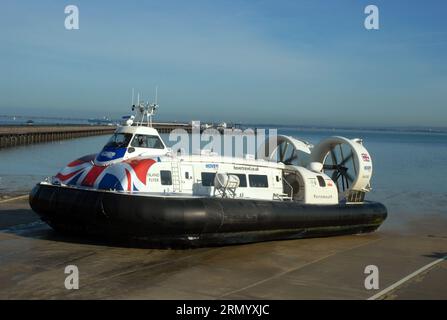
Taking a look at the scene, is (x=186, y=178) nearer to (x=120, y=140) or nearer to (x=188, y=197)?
(x=188, y=197)

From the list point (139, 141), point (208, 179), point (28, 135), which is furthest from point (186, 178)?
point (28, 135)

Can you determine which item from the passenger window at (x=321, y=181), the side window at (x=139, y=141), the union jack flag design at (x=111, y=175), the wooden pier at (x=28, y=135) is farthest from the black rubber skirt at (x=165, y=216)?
the wooden pier at (x=28, y=135)

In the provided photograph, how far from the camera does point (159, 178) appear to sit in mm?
8859

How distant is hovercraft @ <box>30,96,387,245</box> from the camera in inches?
318

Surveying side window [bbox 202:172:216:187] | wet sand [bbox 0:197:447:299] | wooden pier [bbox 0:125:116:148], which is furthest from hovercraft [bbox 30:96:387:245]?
wooden pier [bbox 0:125:116:148]

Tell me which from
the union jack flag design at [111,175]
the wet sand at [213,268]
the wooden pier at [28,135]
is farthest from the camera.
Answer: the wooden pier at [28,135]

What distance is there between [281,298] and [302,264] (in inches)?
78.8

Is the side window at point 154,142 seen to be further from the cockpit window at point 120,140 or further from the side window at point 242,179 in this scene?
the side window at point 242,179

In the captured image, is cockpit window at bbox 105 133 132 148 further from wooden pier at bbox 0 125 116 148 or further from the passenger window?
wooden pier at bbox 0 125 116 148

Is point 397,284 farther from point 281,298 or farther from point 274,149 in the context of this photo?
point 274,149

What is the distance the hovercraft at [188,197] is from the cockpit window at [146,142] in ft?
0.06

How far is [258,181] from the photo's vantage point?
397 inches

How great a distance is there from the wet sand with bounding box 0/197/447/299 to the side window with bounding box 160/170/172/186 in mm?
1131

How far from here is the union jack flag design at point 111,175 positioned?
848 cm
